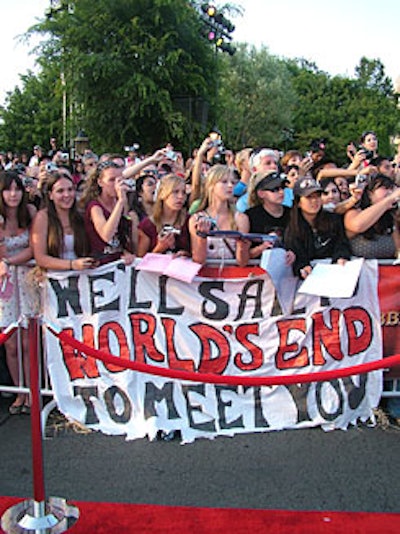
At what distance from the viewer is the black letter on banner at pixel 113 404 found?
435cm

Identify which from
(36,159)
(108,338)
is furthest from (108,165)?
(36,159)

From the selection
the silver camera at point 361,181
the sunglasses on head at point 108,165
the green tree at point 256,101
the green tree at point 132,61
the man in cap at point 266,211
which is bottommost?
the man in cap at point 266,211

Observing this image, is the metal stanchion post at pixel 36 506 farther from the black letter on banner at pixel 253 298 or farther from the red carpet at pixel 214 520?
the black letter on banner at pixel 253 298

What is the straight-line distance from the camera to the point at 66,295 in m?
4.48

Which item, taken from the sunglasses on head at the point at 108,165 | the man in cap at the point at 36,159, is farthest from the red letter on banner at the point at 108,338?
the man in cap at the point at 36,159

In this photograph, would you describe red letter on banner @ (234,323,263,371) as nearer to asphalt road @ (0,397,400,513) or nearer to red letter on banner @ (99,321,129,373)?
asphalt road @ (0,397,400,513)

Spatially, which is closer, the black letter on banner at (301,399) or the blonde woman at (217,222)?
the blonde woman at (217,222)

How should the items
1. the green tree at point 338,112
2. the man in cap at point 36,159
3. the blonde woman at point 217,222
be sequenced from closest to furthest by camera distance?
the blonde woman at point 217,222 < the man in cap at point 36,159 < the green tree at point 338,112

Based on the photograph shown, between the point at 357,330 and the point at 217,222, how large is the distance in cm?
140

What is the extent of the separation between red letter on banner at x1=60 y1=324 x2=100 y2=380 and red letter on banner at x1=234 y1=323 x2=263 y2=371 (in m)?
1.13

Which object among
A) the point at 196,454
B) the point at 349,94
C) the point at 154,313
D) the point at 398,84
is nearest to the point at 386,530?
the point at 196,454

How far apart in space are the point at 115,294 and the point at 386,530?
2495mm

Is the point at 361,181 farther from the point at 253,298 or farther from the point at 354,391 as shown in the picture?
the point at 354,391

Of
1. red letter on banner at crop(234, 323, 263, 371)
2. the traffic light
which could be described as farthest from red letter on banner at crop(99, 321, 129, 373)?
the traffic light
